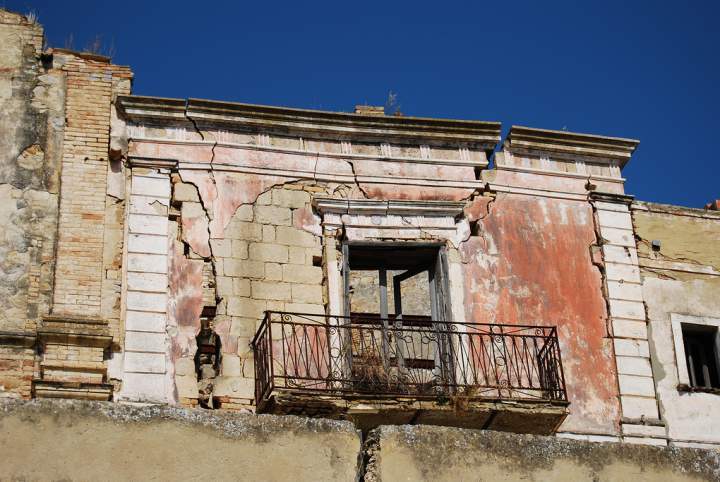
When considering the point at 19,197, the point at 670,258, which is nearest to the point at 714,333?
the point at 670,258

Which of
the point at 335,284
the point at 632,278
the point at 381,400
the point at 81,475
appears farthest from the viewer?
the point at 632,278

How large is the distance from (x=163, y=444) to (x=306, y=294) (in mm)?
7593

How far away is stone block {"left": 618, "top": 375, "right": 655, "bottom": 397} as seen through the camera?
13.1 metres

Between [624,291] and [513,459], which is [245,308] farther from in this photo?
[513,459]

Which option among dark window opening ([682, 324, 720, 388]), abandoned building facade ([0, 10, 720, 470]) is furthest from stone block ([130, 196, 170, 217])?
dark window opening ([682, 324, 720, 388])

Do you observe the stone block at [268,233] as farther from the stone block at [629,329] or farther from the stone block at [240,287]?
the stone block at [629,329]

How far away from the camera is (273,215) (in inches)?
514

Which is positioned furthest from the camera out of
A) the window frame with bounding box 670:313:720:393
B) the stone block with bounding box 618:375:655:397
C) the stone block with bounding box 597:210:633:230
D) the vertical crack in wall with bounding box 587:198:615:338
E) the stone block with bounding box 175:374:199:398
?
the stone block with bounding box 597:210:633:230

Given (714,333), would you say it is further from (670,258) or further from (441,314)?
(441,314)

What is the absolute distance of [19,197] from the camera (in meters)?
12.3

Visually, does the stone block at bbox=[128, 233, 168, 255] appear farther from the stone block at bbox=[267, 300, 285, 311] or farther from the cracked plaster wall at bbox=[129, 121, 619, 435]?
the stone block at bbox=[267, 300, 285, 311]

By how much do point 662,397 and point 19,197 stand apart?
23.1 feet

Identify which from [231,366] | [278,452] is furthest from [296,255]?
[278,452]

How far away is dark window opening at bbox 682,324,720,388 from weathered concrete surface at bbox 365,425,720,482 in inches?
320
